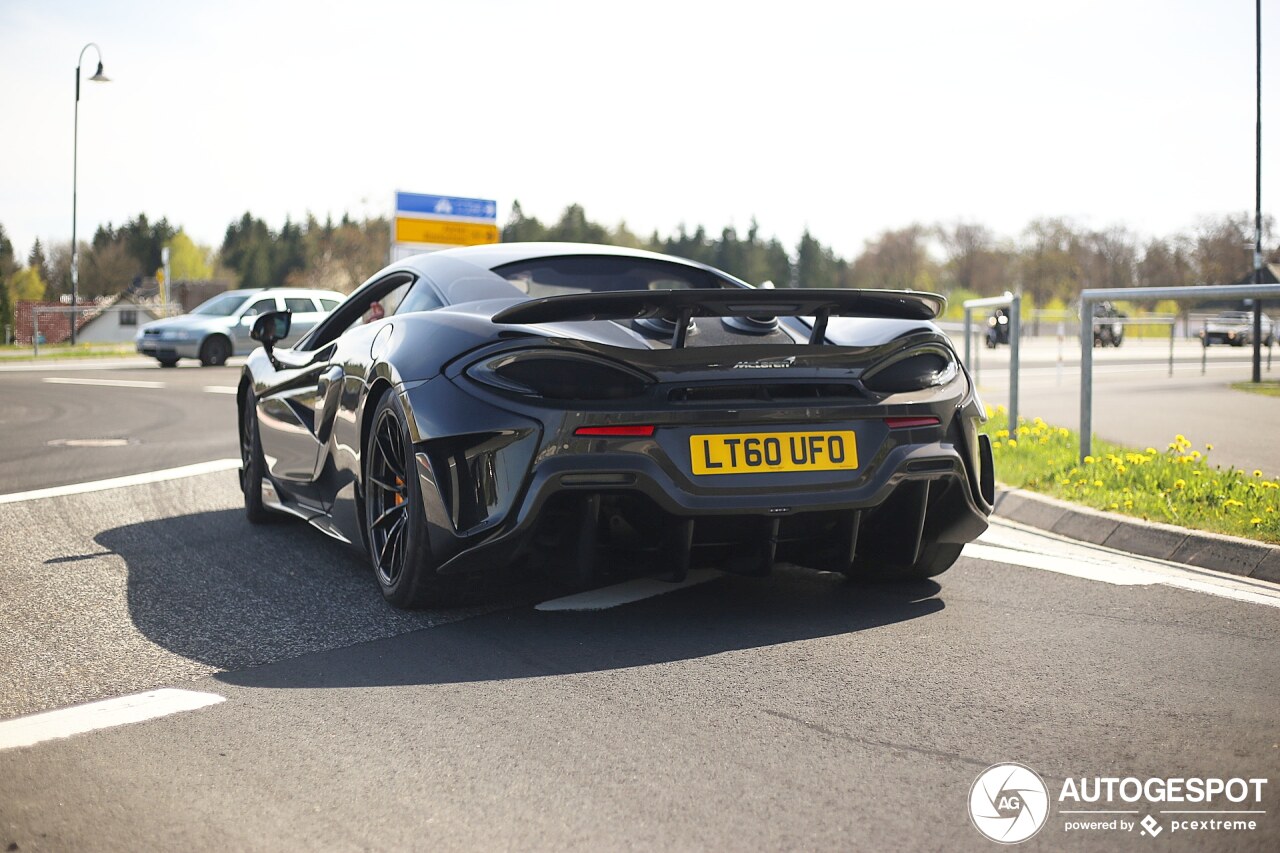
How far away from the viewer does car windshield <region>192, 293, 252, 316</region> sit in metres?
28.4

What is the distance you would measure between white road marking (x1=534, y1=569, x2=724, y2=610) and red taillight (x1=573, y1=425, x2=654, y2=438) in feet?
2.76

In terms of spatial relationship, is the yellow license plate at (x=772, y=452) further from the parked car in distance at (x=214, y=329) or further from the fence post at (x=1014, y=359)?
A: the parked car in distance at (x=214, y=329)

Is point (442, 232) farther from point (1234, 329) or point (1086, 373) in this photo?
point (1234, 329)

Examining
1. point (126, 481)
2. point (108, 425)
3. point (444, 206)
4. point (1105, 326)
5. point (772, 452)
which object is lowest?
point (126, 481)

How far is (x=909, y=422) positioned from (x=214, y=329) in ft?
83.6

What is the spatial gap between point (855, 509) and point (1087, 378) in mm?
4387

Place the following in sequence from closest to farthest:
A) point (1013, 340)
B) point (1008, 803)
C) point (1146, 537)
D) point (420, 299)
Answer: point (1008, 803) < point (420, 299) < point (1146, 537) < point (1013, 340)

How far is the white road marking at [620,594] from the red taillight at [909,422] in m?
0.93

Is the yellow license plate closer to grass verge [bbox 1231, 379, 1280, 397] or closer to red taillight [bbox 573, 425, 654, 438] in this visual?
red taillight [bbox 573, 425, 654, 438]

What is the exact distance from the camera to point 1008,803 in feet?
8.62

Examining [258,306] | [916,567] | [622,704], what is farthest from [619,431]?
[258,306]

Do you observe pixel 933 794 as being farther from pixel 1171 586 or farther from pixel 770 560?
pixel 1171 586

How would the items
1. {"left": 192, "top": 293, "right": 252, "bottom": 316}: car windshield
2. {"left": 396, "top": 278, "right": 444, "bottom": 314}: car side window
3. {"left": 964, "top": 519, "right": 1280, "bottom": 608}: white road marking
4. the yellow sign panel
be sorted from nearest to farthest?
{"left": 396, "top": 278, "right": 444, "bottom": 314}: car side window
{"left": 964, "top": 519, "right": 1280, "bottom": 608}: white road marking
{"left": 192, "top": 293, "right": 252, "bottom": 316}: car windshield
the yellow sign panel

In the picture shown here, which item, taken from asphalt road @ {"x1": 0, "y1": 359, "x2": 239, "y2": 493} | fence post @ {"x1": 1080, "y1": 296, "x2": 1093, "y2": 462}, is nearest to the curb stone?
fence post @ {"x1": 1080, "y1": 296, "x2": 1093, "y2": 462}
